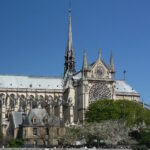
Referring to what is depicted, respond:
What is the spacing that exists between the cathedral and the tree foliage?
8618mm

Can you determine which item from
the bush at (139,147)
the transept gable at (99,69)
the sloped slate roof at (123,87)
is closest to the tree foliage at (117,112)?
the transept gable at (99,69)

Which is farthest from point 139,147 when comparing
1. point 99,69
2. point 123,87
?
point 123,87

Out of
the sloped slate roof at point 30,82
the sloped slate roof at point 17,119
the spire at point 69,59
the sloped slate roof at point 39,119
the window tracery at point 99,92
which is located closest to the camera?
the sloped slate roof at point 39,119

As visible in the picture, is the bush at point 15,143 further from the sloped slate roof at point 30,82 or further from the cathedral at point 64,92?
the sloped slate roof at point 30,82

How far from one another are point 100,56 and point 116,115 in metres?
25.5

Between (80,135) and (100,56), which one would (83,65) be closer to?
(100,56)

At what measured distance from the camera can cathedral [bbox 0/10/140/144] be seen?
10431 cm

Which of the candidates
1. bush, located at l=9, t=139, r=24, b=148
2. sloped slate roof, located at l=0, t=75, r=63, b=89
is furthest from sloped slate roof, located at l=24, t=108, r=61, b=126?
sloped slate roof, located at l=0, t=75, r=63, b=89

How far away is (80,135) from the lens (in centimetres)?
7438

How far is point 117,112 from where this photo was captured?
86.9 metres

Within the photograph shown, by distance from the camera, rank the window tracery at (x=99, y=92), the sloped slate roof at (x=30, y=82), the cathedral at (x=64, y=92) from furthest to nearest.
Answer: the sloped slate roof at (x=30, y=82), the window tracery at (x=99, y=92), the cathedral at (x=64, y=92)

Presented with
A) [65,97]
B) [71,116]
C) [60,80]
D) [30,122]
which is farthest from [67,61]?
[30,122]

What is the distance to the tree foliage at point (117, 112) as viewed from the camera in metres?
86.4

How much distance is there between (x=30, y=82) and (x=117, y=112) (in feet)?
115
